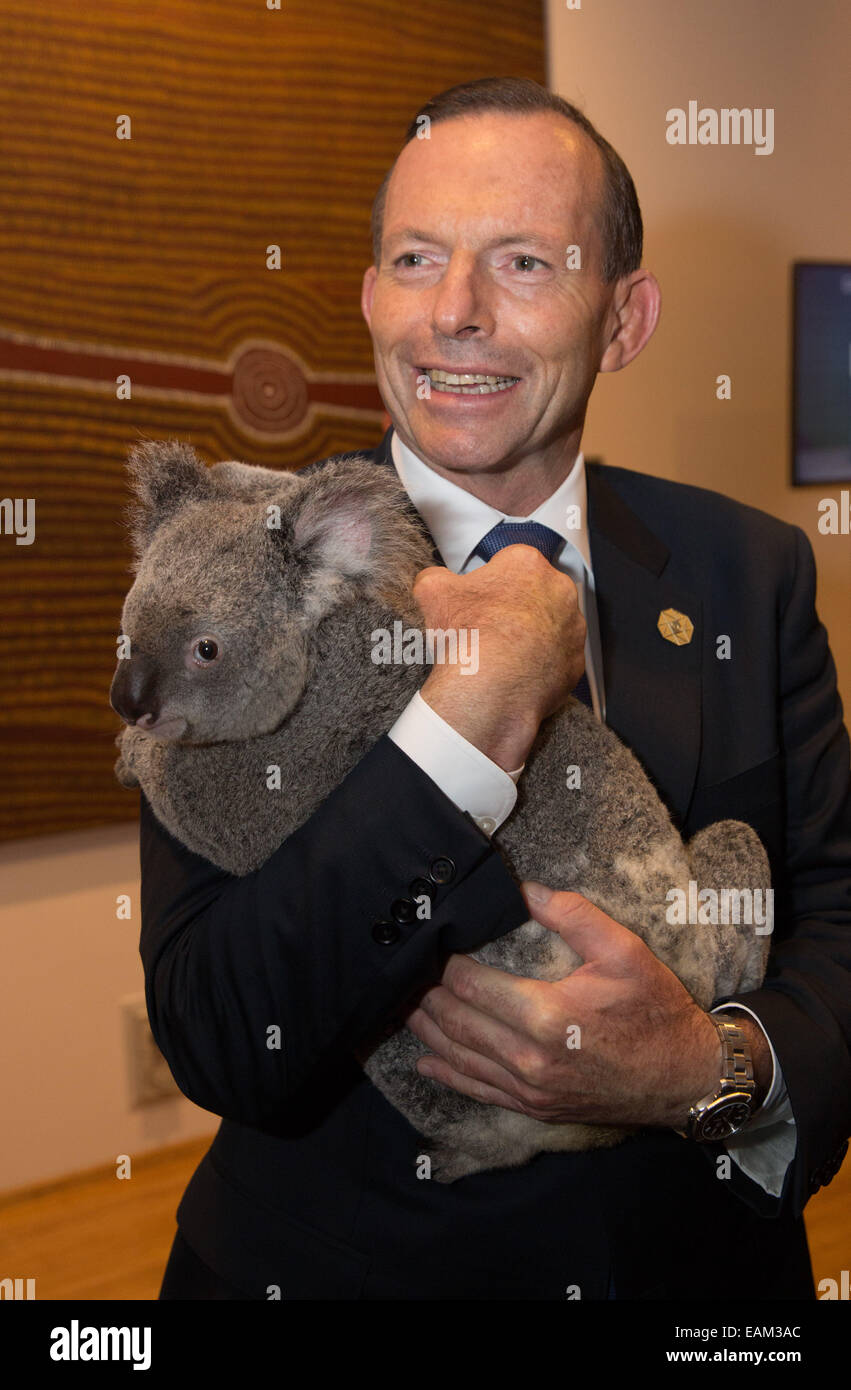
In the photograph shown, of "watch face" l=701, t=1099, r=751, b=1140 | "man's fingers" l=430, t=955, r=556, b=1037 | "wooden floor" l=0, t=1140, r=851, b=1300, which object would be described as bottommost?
"wooden floor" l=0, t=1140, r=851, b=1300

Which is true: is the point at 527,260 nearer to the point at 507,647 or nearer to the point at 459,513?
the point at 459,513

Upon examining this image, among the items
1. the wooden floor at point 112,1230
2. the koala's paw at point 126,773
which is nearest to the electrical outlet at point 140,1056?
the wooden floor at point 112,1230

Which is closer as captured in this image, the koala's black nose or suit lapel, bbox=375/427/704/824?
the koala's black nose

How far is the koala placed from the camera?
4.15ft

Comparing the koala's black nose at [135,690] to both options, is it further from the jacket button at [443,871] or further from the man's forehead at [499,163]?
the man's forehead at [499,163]

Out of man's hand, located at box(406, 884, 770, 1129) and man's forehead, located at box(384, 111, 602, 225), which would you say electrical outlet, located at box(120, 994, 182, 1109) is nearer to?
man's hand, located at box(406, 884, 770, 1129)

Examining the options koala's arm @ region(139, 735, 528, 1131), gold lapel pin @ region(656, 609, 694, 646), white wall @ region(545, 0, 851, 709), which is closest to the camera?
koala's arm @ region(139, 735, 528, 1131)

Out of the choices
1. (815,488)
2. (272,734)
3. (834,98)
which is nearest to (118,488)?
(272,734)

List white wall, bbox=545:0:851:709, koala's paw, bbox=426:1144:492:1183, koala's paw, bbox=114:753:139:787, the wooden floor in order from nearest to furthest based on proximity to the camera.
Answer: koala's paw, bbox=426:1144:492:1183 < koala's paw, bbox=114:753:139:787 < the wooden floor < white wall, bbox=545:0:851:709

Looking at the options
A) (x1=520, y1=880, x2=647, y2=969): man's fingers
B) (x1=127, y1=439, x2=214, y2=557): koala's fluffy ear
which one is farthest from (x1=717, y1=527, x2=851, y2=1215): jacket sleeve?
(x1=127, y1=439, x2=214, y2=557): koala's fluffy ear

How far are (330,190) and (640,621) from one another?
2.37 metres

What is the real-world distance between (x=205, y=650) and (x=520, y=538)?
605mm

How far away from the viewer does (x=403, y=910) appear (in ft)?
3.78

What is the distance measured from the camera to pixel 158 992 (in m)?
1.32
